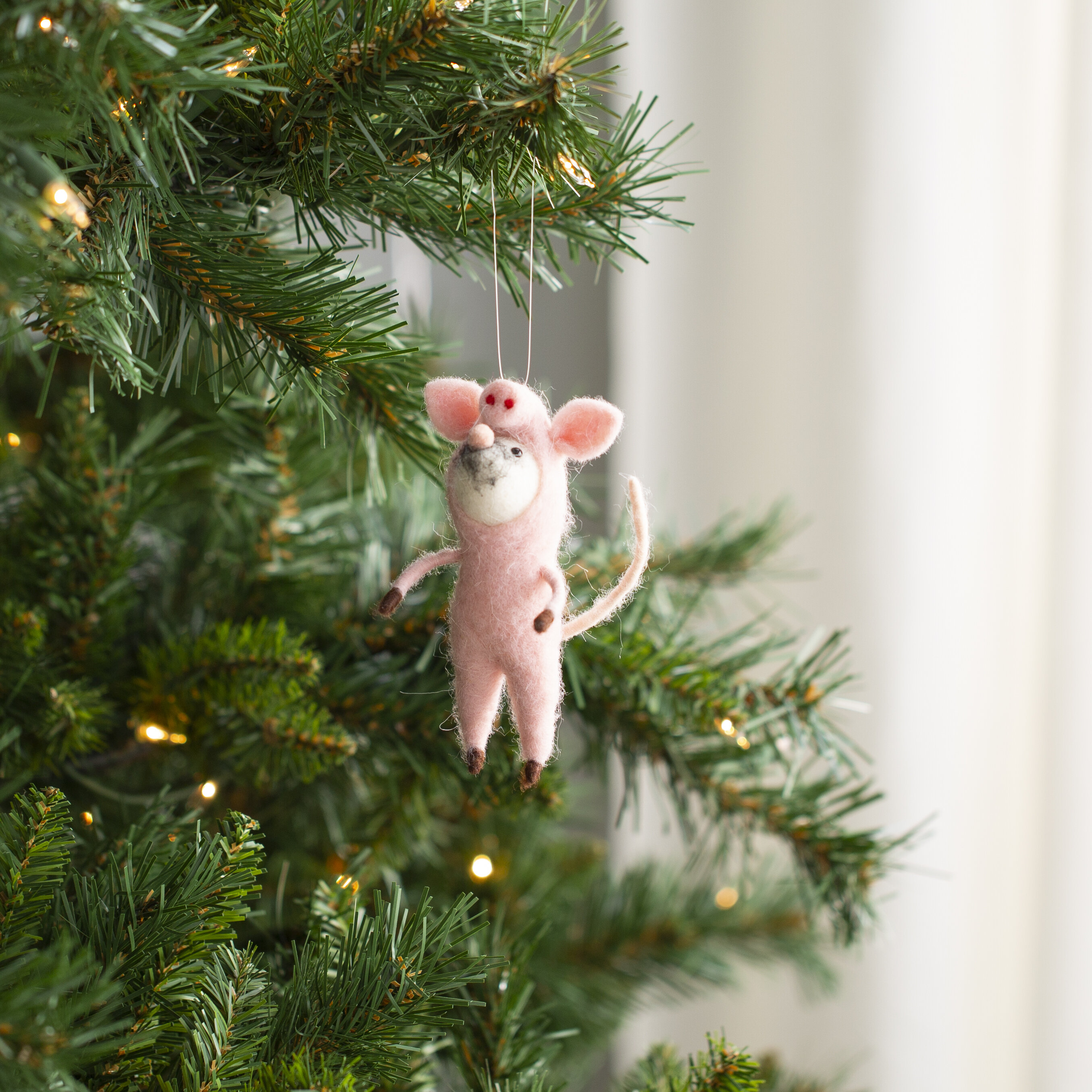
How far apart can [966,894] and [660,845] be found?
0.29 m

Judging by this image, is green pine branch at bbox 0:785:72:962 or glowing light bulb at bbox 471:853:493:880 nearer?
green pine branch at bbox 0:785:72:962

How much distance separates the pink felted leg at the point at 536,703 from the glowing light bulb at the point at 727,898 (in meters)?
0.35

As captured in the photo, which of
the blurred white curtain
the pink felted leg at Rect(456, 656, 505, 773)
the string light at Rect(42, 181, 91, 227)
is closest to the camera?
the string light at Rect(42, 181, 91, 227)

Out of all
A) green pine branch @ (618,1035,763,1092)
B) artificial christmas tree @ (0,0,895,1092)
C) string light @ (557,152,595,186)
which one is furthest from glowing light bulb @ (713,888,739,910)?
string light @ (557,152,595,186)

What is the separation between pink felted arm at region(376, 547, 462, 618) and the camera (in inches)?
12.5

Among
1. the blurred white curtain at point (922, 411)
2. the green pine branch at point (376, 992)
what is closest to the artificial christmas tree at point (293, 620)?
the green pine branch at point (376, 992)

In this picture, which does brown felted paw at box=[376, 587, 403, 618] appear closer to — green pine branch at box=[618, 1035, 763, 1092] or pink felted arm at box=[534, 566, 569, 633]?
pink felted arm at box=[534, 566, 569, 633]

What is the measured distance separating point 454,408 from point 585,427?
0.17 feet

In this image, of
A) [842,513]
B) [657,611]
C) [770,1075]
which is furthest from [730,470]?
[770,1075]

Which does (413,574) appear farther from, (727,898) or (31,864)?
(727,898)

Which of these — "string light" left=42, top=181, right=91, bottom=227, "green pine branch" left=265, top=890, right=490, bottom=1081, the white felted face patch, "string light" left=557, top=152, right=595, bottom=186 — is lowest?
"green pine branch" left=265, top=890, right=490, bottom=1081

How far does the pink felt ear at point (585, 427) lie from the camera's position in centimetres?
31

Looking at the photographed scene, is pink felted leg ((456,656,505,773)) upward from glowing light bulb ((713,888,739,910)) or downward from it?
upward

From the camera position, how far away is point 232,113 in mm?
278
